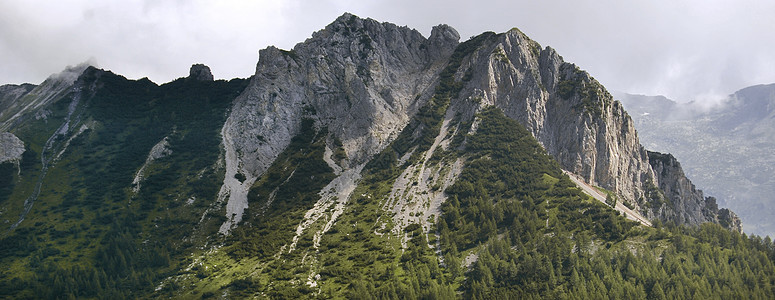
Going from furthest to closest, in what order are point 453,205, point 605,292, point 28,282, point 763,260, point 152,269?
1. point 453,205
2. point 152,269
3. point 28,282
4. point 763,260
5. point 605,292

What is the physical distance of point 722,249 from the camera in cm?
14375

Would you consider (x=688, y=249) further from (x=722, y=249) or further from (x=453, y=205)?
(x=453, y=205)

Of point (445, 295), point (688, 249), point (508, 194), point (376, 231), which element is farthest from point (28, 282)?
point (688, 249)

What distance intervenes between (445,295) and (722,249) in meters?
82.2

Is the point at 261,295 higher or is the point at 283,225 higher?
the point at 283,225

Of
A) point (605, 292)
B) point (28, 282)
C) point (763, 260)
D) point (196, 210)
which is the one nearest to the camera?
point (605, 292)

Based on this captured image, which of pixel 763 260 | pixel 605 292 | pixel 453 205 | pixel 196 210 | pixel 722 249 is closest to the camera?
pixel 605 292

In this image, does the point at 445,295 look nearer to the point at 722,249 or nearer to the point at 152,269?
the point at 722,249

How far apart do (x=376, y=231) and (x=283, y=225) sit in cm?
3760

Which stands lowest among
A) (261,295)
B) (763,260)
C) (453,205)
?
(261,295)

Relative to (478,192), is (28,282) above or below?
below

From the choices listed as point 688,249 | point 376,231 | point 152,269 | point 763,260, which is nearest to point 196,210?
point 152,269

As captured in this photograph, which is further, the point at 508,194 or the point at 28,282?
the point at 508,194

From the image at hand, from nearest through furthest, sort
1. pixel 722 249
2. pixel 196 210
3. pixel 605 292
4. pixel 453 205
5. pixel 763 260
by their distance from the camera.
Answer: pixel 605 292 → pixel 763 260 → pixel 722 249 → pixel 453 205 → pixel 196 210
